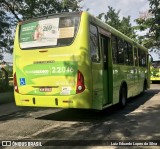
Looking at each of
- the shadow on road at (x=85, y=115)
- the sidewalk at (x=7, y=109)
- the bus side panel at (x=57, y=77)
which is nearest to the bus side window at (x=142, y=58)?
the shadow on road at (x=85, y=115)

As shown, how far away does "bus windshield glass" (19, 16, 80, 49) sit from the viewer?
9922 mm

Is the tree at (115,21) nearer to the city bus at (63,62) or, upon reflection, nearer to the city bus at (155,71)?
the city bus at (155,71)

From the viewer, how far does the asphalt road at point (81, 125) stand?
792 cm

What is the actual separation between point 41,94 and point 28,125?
1.00 metres

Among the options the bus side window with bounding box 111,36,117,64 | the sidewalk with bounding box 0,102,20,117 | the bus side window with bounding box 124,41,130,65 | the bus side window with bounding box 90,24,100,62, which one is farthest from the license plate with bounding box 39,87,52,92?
the bus side window with bounding box 124,41,130,65

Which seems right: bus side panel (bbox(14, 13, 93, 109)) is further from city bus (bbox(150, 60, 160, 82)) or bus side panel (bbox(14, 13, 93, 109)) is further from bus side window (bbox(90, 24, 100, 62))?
city bus (bbox(150, 60, 160, 82))

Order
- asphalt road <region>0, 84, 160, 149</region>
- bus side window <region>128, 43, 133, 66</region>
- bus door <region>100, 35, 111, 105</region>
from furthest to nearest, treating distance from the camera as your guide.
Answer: bus side window <region>128, 43, 133, 66</region> < bus door <region>100, 35, 111, 105</region> < asphalt road <region>0, 84, 160, 149</region>

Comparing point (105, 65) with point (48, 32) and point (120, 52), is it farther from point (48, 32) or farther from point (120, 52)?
point (48, 32)

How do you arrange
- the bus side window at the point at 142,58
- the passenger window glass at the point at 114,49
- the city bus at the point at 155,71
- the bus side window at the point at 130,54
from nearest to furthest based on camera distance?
1. the passenger window glass at the point at 114,49
2. the bus side window at the point at 130,54
3. the bus side window at the point at 142,58
4. the city bus at the point at 155,71

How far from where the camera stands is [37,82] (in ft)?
33.5

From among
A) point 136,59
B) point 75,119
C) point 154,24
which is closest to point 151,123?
point 75,119

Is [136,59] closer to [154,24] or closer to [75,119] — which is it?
[75,119]

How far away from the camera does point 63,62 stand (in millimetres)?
9844

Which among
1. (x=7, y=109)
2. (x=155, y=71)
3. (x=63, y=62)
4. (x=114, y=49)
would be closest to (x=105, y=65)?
(x=114, y=49)
